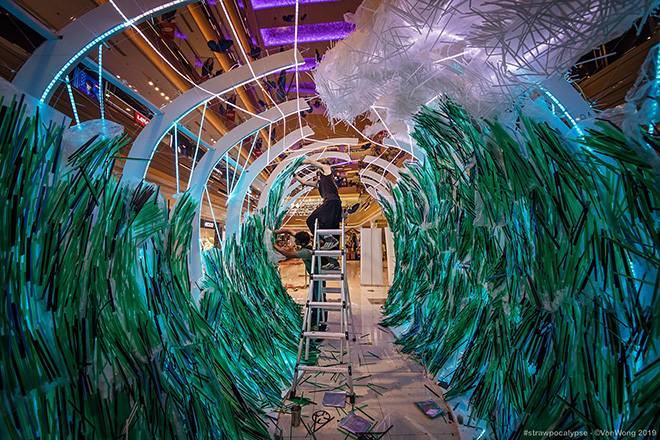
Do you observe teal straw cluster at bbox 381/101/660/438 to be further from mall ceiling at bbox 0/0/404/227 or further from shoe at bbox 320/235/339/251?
shoe at bbox 320/235/339/251

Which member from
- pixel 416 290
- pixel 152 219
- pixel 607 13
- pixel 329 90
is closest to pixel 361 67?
pixel 329 90

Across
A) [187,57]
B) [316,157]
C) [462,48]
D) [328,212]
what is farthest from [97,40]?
[316,157]

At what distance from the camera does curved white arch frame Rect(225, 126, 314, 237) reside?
3154 millimetres

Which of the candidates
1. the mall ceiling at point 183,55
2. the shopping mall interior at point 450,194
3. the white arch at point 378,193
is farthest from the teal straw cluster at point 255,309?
the white arch at point 378,193

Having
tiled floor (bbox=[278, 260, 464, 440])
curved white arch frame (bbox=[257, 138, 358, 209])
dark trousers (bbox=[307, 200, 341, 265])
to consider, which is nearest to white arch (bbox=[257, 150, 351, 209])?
curved white arch frame (bbox=[257, 138, 358, 209])

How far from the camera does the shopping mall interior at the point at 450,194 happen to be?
0.91 metres

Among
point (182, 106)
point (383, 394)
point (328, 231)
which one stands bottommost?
point (383, 394)

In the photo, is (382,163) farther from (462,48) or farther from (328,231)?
(462,48)

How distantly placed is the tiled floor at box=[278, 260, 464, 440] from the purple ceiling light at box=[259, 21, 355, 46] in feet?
11.3

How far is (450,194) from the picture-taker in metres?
2.48

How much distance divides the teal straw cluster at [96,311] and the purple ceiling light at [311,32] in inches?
92.0

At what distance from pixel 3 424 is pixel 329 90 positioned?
2.04m

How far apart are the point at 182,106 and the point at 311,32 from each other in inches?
74.0

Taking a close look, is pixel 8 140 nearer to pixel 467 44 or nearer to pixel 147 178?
pixel 147 178
